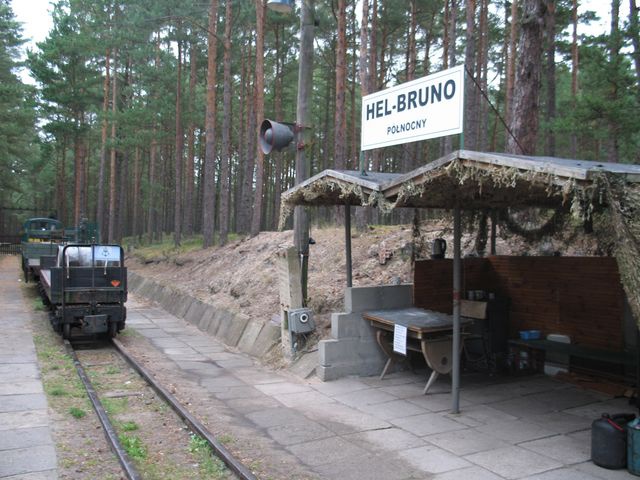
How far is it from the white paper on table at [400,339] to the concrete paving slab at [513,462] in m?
2.28

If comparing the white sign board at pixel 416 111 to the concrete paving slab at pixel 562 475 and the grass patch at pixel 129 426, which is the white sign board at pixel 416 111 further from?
the grass patch at pixel 129 426

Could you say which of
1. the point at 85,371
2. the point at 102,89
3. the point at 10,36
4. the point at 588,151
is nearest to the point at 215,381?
the point at 85,371

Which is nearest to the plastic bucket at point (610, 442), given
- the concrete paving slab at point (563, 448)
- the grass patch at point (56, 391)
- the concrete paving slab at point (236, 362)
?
the concrete paving slab at point (563, 448)

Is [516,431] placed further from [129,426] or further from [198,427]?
[129,426]

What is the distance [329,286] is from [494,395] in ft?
16.7

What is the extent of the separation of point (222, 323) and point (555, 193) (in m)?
9.42

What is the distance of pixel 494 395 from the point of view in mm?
7691

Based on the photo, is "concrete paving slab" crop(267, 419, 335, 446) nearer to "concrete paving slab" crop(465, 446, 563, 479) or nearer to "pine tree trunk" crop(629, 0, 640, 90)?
"concrete paving slab" crop(465, 446, 563, 479)

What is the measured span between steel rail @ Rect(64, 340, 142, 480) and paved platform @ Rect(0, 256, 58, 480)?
22.6 inches

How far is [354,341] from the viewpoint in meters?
8.74

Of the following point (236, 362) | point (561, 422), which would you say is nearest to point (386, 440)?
point (561, 422)

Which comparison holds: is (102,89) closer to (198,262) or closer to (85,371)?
(198,262)

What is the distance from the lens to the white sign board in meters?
6.32

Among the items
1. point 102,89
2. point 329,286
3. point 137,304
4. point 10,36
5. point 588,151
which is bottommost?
point 137,304
